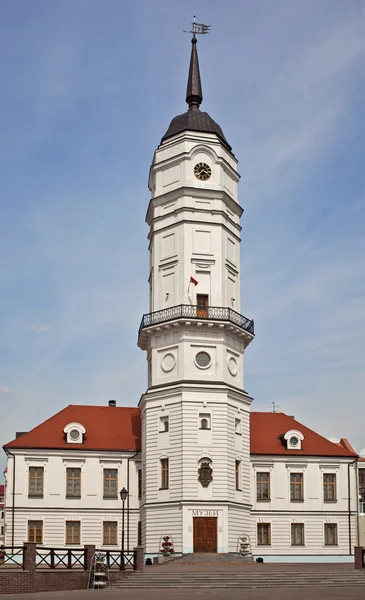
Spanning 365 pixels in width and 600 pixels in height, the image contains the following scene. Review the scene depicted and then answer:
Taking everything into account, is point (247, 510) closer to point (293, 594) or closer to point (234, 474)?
point (234, 474)

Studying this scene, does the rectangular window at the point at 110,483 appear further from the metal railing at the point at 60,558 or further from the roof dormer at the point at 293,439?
the metal railing at the point at 60,558

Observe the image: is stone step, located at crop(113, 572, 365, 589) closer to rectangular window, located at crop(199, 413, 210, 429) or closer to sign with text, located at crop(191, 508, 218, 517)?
sign with text, located at crop(191, 508, 218, 517)

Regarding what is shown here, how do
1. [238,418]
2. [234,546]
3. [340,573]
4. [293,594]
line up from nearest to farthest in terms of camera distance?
[293,594], [340,573], [234,546], [238,418]

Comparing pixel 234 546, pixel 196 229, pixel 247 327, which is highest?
pixel 196 229

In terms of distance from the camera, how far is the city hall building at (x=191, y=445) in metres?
46.3

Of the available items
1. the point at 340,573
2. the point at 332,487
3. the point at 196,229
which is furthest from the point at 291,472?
the point at 340,573

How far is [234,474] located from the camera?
4734 centimetres

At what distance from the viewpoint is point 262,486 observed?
173ft

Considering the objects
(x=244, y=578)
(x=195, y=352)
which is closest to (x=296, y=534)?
(x=195, y=352)

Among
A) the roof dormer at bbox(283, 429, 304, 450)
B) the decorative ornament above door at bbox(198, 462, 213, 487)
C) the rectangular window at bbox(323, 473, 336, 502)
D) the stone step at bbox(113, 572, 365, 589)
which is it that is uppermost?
the roof dormer at bbox(283, 429, 304, 450)

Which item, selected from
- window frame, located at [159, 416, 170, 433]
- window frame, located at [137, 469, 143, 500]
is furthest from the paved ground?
window frame, located at [137, 469, 143, 500]

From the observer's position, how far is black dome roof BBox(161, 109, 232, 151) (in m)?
51.6

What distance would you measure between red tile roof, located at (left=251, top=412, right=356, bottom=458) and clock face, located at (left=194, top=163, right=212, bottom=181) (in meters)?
16.6

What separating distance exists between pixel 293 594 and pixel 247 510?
20548 millimetres
